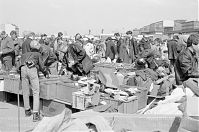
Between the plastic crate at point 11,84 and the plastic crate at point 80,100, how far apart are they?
1.76 m

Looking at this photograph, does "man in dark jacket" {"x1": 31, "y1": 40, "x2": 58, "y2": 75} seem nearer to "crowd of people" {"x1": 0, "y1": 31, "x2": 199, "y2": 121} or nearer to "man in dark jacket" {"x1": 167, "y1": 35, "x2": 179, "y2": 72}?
"crowd of people" {"x1": 0, "y1": 31, "x2": 199, "y2": 121}

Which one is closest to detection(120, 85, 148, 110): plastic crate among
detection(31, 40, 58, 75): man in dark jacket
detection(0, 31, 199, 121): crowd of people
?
detection(0, 31, 199, 121): crowd of people

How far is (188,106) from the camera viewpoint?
2.89m

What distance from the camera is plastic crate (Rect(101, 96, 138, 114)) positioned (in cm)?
518

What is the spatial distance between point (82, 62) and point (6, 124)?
10.3ft

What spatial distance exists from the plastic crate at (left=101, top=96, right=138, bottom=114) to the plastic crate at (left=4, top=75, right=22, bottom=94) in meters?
2.37

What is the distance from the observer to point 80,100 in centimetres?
556

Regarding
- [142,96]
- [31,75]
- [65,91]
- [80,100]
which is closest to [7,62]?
[31,75]

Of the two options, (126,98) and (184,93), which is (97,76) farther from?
(184,93)

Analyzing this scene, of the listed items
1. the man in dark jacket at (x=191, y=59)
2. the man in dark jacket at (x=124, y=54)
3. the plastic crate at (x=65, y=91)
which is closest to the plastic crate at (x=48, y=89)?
the plastic crate at (x=65, y=91)

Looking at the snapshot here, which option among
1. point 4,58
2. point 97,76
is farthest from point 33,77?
point 4,58

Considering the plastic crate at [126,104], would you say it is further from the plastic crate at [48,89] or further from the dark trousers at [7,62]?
the dark trousers at [7,62]

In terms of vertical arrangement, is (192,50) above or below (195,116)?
above

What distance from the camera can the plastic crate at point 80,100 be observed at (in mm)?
5450
